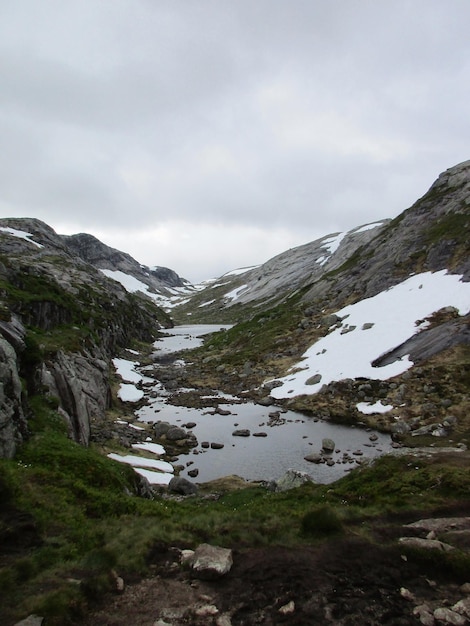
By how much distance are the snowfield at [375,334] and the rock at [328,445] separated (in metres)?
8.76

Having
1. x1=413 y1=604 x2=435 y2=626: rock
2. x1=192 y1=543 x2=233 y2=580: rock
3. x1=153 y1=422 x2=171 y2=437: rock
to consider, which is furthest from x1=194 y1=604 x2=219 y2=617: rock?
x1=153 y1=422 x2=171 y2=437: rock

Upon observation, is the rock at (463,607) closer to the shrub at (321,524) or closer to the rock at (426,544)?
the rock at (426,544)

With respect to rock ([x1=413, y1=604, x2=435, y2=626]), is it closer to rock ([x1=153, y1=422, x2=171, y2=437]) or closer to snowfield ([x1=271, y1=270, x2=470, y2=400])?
snowfield ([x1=271, y1=270, x2=470, y2=400])

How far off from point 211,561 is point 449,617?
715 centimetres

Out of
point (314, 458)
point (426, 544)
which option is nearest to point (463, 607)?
point (426, 544)

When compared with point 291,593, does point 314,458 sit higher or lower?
lower

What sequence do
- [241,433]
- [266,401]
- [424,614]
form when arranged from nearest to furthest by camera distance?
[424,614] → [241,433] → [266,401]

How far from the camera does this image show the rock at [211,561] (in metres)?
12.4

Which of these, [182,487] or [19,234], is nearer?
[182,487]

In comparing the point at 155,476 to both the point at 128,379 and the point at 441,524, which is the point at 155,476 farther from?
the point at 128,379

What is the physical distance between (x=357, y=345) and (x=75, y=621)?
5120 cm

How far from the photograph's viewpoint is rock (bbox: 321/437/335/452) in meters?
35.3

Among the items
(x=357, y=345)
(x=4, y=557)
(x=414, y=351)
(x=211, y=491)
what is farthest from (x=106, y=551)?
(x=357, y=345)

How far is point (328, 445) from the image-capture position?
3566 cm
